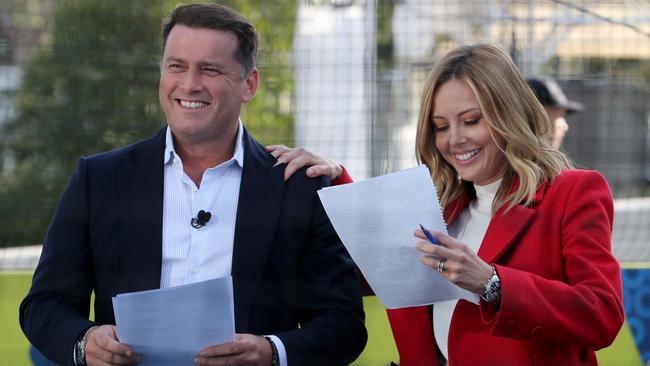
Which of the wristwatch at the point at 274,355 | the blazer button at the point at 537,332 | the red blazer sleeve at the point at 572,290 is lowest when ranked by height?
the wristwatch at the point at 274,355

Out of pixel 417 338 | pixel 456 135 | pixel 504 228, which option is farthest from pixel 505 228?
pixel 417 338

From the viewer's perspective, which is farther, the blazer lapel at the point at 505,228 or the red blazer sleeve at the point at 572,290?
the blazer lapel at the point at 505,228

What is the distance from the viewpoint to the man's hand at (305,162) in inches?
121

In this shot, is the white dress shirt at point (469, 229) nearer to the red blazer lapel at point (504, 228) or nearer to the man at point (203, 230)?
the red blazer lapel at point (504, 228)

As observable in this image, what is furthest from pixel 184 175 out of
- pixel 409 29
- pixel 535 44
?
pixel 535 44

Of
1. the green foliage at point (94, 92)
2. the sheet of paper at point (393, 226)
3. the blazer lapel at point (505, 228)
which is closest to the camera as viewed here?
the sheet of paper at point (393, 226)

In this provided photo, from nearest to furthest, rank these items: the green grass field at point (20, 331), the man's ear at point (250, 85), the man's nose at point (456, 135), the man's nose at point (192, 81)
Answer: the man's nose at point (456, 135), the man's nose at point (192, 81), the man's ear at point (250, 85), the green grass field at point (20, 331)

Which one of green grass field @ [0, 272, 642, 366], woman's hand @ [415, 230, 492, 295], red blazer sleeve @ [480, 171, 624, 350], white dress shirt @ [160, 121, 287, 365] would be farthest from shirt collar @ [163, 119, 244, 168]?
green grass field @ [0, 272, 642, 366]

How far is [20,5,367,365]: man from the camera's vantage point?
9.52 ft

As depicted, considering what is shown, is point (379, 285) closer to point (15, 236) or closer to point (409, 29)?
point (15, 236)

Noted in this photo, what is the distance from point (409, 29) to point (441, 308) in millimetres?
5550

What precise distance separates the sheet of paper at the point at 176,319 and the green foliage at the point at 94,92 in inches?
162

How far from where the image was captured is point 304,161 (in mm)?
3107

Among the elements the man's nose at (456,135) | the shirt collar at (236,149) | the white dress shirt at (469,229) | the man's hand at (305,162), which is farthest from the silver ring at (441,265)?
the shirt collar at (236,149)
